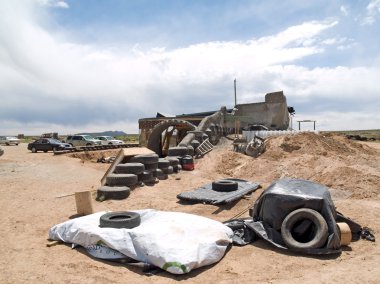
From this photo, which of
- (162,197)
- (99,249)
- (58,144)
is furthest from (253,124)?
(99,249)

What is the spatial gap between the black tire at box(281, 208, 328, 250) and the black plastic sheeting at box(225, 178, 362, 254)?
18 centimetres

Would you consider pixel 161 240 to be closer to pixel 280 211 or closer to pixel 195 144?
pixel 280 211

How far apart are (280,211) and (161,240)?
275cm

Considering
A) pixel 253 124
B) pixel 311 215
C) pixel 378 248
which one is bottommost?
pixel 378 248

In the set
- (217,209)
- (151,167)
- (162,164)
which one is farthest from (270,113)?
(217,209)

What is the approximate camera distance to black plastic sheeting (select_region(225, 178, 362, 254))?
693 centimetres

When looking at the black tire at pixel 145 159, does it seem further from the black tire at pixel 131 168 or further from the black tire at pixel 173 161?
the black tire at pixel 173 161

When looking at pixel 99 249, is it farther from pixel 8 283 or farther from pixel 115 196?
pixel 115 196

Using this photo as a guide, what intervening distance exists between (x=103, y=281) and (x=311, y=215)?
13.3ft

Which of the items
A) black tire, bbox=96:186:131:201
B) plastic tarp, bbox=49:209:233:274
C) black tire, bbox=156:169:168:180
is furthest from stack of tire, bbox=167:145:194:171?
plastic tarp, bbox=49:209:233:274

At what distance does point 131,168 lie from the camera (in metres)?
12.8

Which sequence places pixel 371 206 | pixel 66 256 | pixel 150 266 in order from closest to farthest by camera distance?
pixel 150 266 → pixel 66 256 → pixel 371 206

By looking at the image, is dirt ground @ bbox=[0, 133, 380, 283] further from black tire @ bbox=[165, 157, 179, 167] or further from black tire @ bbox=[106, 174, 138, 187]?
black tire @ bbox=[165, 157, 179, 167]

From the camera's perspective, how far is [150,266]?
564 cm
